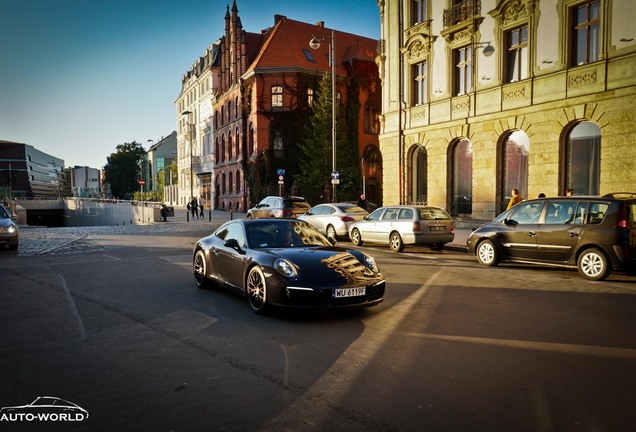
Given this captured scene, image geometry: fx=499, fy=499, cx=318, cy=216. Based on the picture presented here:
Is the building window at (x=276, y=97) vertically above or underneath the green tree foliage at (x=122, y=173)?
above

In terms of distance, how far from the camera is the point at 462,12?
75.7ft

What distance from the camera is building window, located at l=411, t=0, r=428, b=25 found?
84.0ft

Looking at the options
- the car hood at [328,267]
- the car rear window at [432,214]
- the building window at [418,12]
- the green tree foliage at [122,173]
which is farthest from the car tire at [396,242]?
the green tree foliage at [122,173]

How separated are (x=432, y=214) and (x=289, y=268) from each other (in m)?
10.2

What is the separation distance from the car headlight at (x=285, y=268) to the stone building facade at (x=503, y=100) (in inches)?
593

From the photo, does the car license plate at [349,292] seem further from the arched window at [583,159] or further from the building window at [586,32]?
the building window at [586,32]

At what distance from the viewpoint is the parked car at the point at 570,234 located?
9930 millimetres

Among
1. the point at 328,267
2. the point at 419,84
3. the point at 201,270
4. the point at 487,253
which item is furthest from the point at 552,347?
the point at 419,84

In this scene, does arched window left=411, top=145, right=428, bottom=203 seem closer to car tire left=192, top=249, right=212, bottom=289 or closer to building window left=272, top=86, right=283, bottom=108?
car tire left=192, top=249, right=212, bottom=289

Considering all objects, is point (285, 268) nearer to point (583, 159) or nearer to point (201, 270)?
point (201, 270)

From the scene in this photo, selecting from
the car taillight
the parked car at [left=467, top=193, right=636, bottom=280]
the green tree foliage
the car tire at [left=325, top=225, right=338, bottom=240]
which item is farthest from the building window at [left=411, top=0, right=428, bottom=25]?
the green tree foliage

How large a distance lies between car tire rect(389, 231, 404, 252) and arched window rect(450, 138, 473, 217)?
27.9 feet

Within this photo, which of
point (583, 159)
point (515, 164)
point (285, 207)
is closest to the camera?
point (583, 159)

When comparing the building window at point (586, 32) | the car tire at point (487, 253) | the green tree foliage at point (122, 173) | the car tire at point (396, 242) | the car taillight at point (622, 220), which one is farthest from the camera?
the green tree foliage at point (122, 173)
